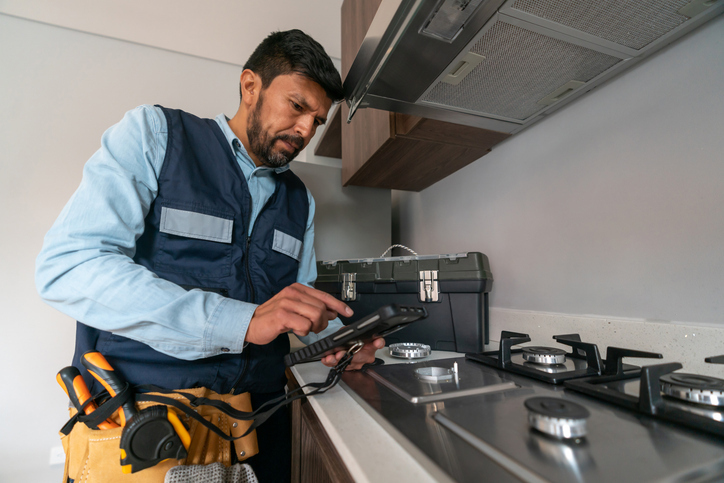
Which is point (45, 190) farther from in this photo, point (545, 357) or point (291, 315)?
point (545, 357)

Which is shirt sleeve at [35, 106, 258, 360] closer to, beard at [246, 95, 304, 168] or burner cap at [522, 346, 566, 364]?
beard at [246, 95, 304, 168]

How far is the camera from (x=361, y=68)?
0.67 m

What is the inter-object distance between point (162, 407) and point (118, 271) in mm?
244

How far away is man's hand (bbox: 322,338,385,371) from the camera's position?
0.61m

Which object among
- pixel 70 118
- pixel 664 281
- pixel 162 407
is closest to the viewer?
pixel 162 407

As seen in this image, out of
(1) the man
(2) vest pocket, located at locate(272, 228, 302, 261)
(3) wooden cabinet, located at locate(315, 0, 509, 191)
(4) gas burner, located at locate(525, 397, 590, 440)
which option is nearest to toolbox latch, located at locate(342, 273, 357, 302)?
(1) the man

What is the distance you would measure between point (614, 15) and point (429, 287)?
0.70 meters

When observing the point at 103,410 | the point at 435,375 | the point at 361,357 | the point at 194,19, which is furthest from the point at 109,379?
the point at 194,19

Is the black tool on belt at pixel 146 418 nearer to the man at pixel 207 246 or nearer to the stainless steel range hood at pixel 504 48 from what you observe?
the man at pixel 207 246

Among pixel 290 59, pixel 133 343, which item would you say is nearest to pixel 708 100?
pixel 290 59

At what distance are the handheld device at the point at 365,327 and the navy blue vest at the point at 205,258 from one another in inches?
8.2

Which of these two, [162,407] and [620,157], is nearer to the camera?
[162,407]

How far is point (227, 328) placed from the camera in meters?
0.55

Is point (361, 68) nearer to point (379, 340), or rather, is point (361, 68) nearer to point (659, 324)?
point (379, 340)
